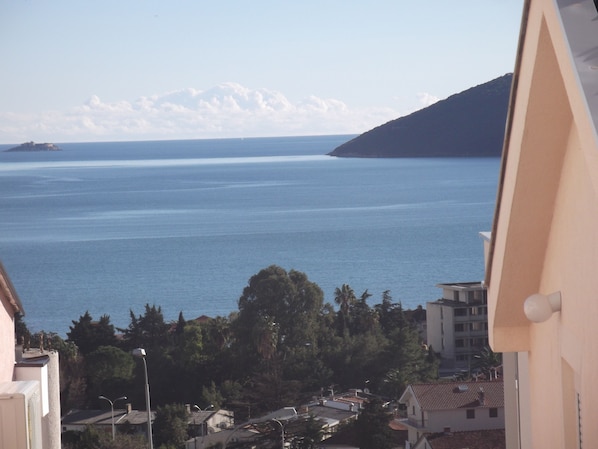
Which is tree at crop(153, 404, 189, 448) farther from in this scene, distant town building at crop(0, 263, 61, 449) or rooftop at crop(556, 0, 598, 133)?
rooftop at crop(556, 0, 598, 133)

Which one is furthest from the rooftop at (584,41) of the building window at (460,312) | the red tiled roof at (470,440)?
the building window at (460,312)

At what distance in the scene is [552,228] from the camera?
9.23 feet

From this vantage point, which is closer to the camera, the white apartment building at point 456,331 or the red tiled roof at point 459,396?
the red tiled roof at point 459,396

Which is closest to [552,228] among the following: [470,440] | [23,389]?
[23,389]

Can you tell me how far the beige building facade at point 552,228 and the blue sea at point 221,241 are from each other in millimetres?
55904

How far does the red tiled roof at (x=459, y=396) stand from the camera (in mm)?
34781


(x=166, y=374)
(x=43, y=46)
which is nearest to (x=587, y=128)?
(x=166, y=374)

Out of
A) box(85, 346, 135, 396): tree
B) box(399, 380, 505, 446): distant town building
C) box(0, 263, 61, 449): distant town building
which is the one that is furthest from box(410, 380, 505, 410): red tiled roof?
box(0, 263, 61, 449): distant town building

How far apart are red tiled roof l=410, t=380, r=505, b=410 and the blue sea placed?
23.3 m

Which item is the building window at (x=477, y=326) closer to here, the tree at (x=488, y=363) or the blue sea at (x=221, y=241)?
the tree at (x=488, y=363)

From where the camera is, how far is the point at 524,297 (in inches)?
120

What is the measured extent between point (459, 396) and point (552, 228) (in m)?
Result: 33.4

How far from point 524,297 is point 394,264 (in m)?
98.1

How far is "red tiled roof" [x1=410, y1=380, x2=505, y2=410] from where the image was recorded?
34.8 meters
